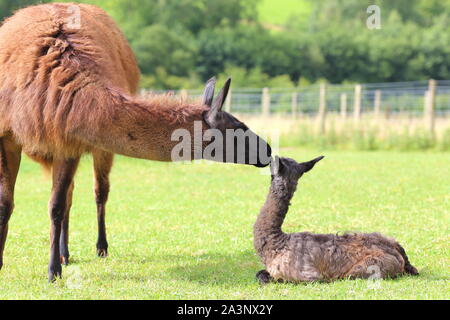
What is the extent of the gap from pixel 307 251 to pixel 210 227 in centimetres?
345

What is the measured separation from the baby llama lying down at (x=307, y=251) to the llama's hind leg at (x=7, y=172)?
217 cm

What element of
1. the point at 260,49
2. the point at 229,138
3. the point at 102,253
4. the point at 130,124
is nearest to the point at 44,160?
the point at 102,253

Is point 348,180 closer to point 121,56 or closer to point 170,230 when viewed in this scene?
point 170,230

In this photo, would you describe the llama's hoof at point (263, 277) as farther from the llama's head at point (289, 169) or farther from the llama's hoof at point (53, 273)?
the llama's hoof at point (53, 273)

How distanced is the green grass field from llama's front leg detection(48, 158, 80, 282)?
17 centimetres

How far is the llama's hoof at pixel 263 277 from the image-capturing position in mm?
6012

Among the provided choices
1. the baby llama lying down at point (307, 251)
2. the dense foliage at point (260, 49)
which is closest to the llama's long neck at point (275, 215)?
the baby llama lying down at point (307, 251)

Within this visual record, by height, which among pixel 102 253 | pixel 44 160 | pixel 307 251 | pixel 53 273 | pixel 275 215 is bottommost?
pixel 102 253

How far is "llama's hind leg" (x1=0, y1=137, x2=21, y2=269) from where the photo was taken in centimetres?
647

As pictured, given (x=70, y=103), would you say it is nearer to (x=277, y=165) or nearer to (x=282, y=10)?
(x=277, y=165)

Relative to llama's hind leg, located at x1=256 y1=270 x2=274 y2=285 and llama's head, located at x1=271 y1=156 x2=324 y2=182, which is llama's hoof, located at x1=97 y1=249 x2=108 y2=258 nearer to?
llama's hind leg, located at x1=256 y1=270 x2=274 y2=285

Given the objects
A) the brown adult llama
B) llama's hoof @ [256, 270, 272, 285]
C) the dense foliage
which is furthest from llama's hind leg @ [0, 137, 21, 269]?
the dense foliage

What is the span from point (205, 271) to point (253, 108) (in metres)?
26.4

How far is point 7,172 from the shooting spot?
6512mm
